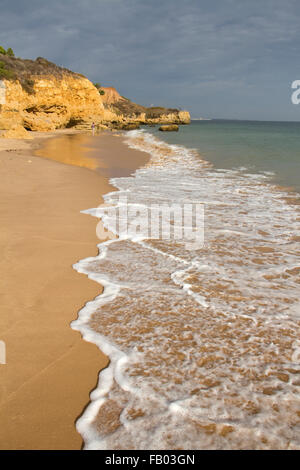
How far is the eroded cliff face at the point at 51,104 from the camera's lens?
108 ft

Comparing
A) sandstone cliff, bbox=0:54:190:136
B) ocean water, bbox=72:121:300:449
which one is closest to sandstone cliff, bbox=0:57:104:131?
sandstone cliff, bbox=0:54:190:136

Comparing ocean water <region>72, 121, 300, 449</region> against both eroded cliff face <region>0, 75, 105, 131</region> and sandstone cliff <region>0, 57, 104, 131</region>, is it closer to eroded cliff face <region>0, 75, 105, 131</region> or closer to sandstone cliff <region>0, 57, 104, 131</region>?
eroded cliff face <region>0, 75, 105, 131</region>

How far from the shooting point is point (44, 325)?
266cm

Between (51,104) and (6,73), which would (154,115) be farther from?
(6,73)

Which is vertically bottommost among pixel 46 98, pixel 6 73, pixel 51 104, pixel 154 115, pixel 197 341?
pixel 197 341

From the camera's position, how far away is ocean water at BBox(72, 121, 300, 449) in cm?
179

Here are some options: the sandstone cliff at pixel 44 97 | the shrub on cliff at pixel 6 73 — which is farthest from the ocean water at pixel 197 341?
the shrub on cliff at pixel 6 73

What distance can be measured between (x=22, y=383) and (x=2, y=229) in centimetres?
319

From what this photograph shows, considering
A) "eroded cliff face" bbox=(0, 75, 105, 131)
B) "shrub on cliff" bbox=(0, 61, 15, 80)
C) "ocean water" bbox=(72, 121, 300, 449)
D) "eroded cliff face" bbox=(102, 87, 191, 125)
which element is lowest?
"ocean water" bbox=(72, 121, 300, 449)

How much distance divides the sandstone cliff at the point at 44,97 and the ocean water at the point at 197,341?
27957 millimetres

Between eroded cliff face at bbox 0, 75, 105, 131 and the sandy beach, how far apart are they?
2609 centimetres

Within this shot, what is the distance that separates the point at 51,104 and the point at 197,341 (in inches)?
1659

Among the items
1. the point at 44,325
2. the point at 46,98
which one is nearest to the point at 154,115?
the point at 46,98
